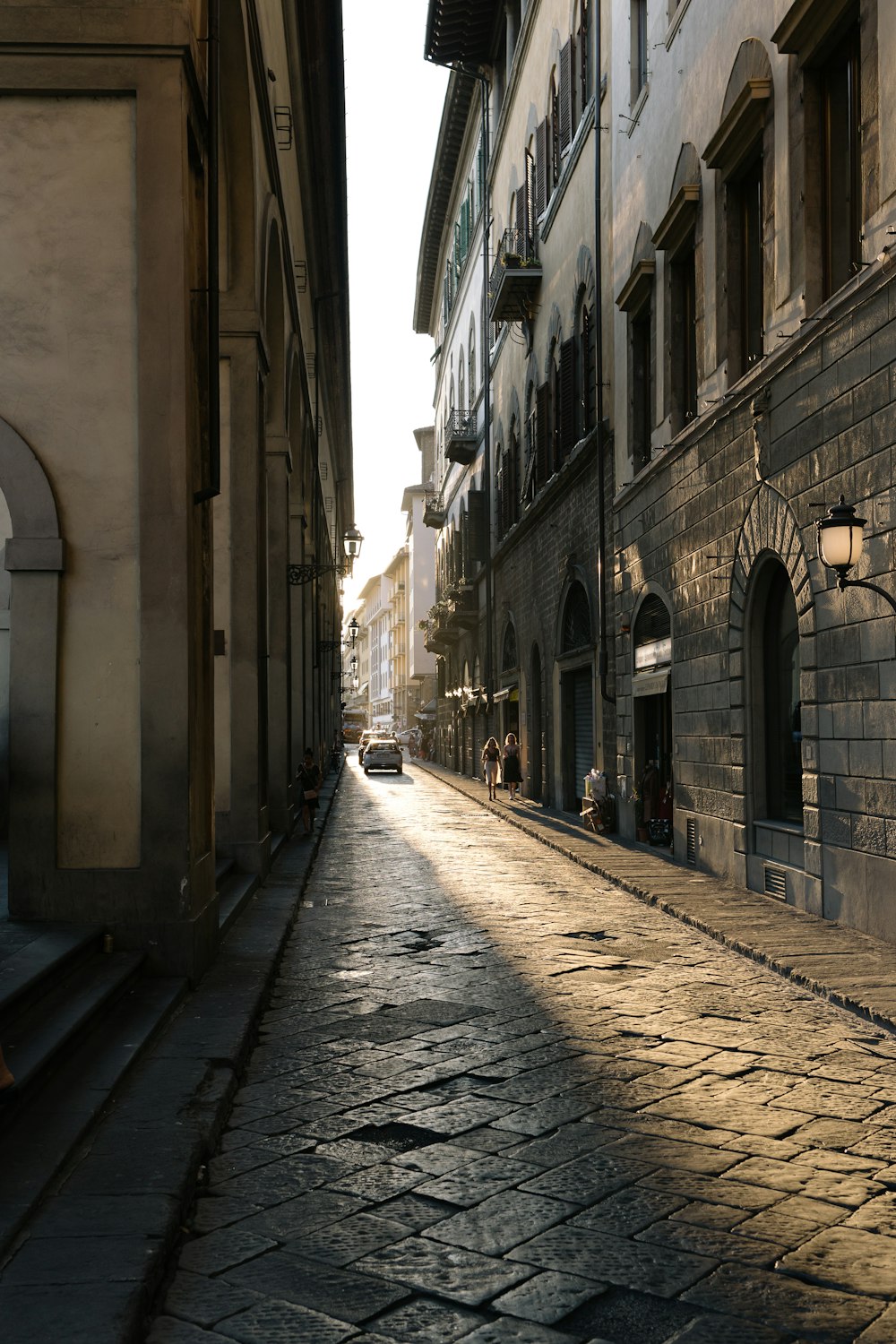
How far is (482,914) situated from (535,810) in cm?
1282

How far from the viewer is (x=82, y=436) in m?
7.17

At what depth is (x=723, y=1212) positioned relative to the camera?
157 inches

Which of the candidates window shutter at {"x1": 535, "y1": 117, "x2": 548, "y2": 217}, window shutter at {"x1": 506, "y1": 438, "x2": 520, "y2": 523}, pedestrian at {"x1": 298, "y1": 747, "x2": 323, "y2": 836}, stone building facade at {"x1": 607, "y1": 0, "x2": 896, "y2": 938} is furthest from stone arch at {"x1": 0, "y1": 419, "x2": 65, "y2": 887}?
window shutter at {"x1": 506, "y1": 438, "x2": 520, "y2": 523}

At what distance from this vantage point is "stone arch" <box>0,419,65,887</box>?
7016 millimetres

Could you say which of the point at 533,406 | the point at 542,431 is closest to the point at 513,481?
the point at 533,406

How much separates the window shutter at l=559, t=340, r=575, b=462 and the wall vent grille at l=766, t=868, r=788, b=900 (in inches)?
461

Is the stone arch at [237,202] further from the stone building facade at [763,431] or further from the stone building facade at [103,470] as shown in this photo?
the stone building facade at [103,470]

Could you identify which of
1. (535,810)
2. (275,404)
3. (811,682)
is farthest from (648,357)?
(535,810)

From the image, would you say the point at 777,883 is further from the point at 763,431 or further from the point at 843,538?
the point at 763,431

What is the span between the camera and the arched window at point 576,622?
67.8 feet

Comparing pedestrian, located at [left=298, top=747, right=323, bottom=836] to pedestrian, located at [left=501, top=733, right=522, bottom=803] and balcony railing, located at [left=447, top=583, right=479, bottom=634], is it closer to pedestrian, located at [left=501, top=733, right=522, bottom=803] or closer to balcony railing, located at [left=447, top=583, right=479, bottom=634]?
pedestrian, located at [left=501, top=733, right=522, bottom=803]

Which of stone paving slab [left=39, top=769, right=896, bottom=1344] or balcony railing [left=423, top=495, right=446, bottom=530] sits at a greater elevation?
balcony railing [left=423, top=495, right=446, bottom=530]

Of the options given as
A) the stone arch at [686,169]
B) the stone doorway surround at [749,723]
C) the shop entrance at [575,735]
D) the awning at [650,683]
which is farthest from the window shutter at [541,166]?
the stone doorway surround at [749,723]

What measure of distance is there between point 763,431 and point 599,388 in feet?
26.0
